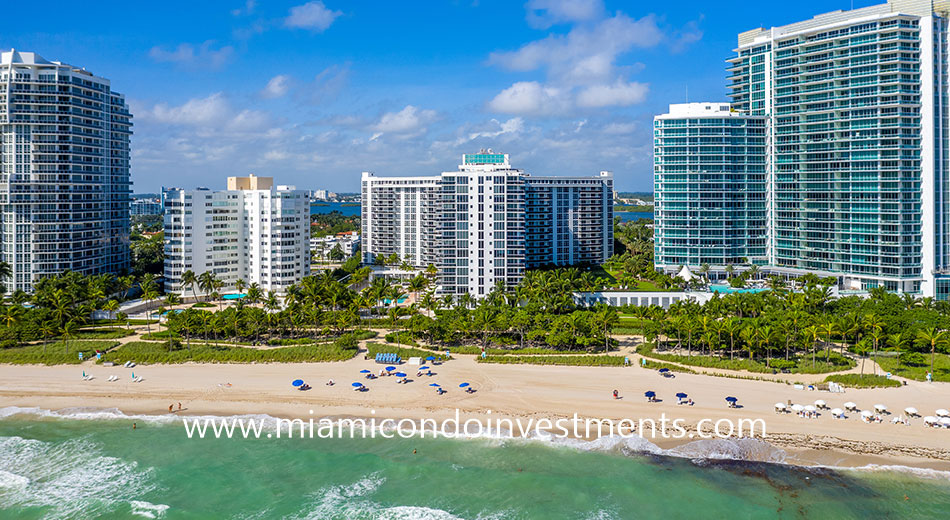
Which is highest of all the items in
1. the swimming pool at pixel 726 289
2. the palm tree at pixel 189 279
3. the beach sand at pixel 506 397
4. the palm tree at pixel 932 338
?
the palm tree at pixel 189 279

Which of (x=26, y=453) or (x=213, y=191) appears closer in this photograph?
(x=26, y=453)

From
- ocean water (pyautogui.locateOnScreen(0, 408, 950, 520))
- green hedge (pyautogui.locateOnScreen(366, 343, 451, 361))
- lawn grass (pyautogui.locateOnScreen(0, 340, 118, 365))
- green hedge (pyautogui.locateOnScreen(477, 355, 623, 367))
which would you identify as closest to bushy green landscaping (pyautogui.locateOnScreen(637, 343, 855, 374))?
green hedge (pyautogui.locateOnScreen(477, 355, 623, 367))

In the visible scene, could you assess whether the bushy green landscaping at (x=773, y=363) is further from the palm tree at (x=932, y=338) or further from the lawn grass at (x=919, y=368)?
the palm tree at (x=932, y=338)

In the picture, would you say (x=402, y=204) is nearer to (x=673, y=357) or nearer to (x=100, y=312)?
(x=100, y=312)

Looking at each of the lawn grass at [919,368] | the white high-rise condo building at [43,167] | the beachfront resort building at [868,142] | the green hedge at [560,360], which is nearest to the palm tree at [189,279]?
the white high-rise condo building at [43,167]

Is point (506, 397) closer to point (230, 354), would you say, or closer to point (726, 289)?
point (230, 354)

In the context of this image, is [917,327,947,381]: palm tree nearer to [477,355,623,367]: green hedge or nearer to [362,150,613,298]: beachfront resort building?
[477,355,623,367]: green hedge

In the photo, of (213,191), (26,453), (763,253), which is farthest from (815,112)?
(26,453)
